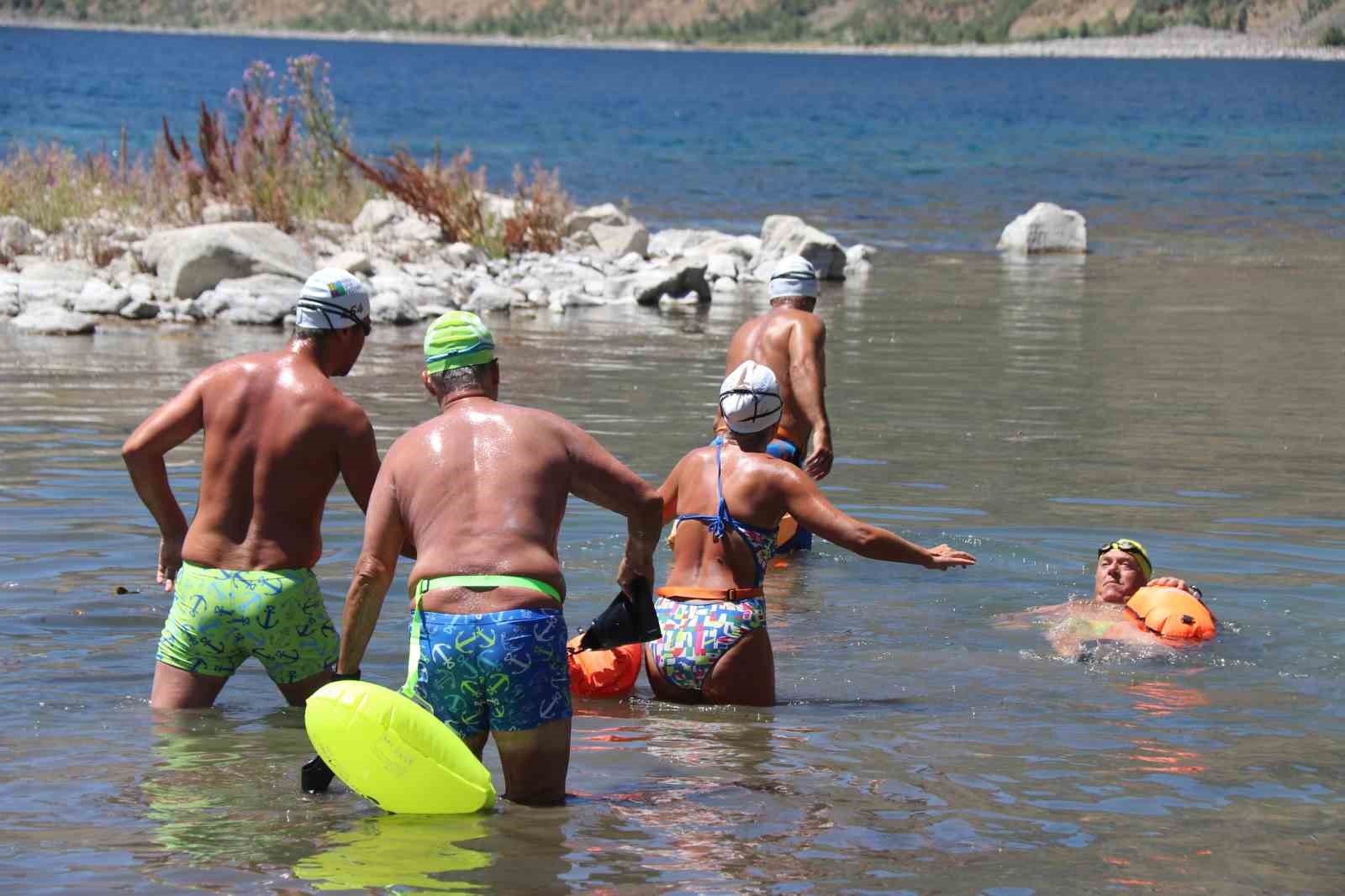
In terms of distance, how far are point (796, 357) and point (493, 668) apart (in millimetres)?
5004

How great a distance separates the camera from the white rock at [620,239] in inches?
914

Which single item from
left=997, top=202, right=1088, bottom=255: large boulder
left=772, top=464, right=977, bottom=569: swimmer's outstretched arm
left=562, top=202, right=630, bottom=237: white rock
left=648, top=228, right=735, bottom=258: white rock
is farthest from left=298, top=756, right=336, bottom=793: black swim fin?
left=997, top=202, right=1088, bottom=255: large boulder

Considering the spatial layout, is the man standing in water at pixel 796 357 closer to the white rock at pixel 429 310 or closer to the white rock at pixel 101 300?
the white rock at pixel 429 310

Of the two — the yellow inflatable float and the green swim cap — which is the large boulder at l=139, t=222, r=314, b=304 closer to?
the green swim cap

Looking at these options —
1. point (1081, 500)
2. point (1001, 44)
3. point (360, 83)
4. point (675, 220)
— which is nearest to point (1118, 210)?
point (675, 220)

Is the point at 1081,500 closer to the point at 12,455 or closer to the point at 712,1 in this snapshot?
the point at 12,455

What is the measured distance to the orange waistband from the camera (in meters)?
6.75

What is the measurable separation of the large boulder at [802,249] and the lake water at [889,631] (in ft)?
3.53

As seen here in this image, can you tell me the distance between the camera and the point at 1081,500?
36.4 ft

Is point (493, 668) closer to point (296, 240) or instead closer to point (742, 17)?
point (296, 240)

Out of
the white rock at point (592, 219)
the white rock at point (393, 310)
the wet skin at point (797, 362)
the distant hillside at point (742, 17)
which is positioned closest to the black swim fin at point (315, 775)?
the wet skin at point (797, 362)

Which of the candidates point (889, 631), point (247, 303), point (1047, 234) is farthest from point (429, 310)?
point (1047, 234)

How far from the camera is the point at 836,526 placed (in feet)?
21.8

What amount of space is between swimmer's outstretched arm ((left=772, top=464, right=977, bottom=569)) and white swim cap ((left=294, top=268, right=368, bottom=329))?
1723mm
